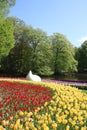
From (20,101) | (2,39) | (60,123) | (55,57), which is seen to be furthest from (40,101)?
(55,57)

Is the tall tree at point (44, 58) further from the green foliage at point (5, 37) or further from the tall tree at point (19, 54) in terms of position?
the green foliage at point (5, 37)

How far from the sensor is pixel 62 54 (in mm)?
60000

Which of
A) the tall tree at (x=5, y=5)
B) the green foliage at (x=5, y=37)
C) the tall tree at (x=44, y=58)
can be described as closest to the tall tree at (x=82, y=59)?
the tall tree at (x=44, y=58)

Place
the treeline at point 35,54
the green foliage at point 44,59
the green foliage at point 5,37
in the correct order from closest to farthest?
the green foliage at point 5,37 < the green foliage at point 44,59 < the treeline at point 35,54

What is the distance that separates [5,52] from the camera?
129ft

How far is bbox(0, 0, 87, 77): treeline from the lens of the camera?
56.1 metres

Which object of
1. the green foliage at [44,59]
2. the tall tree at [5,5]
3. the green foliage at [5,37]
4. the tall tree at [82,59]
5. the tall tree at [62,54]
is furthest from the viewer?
the tall tree at [82,59]

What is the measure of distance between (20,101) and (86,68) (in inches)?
2866

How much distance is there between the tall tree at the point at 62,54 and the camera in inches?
2338

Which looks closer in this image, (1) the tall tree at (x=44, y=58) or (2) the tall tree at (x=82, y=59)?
(1) the tall tree at (x=44, y=58)

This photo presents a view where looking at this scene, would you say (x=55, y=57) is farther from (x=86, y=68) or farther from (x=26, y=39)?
(x=86, y=68)

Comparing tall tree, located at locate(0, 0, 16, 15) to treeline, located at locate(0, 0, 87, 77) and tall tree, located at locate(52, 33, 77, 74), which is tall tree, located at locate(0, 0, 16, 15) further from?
tall tree, located at locate(52, 33, 77, 74)

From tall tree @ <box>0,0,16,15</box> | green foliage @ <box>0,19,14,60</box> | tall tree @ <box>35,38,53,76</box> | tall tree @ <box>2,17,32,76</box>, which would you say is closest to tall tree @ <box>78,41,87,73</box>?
tall tree @ <box>35,38,53,76</box>

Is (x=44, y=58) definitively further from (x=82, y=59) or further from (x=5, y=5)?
(x=82, y=59)
